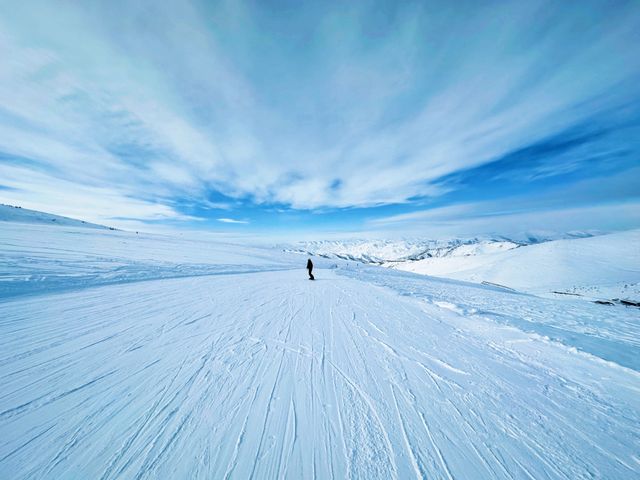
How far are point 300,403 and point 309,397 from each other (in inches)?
6.6

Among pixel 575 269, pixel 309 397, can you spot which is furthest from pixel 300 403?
pixel 575 269

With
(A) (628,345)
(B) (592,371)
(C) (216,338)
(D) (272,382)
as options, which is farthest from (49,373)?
(A) (628,345)

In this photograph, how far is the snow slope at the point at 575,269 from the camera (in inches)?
1043

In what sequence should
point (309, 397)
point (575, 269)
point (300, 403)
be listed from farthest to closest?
point (575, 269)
point (309, 397)
point (300, 403)

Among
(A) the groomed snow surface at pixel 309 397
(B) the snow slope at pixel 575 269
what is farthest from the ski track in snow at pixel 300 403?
(B) the snow slope at pixel 575 269

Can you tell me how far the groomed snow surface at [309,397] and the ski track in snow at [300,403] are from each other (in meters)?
0.02

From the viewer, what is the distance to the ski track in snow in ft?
7.15

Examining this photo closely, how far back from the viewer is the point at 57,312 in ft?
18.7

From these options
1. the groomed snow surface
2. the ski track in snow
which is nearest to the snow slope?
the groomed snow surface

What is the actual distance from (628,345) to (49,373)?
34.4 feet

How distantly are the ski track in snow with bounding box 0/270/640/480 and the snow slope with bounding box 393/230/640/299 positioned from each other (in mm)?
28089

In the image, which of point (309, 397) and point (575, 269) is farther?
point (575, 269)

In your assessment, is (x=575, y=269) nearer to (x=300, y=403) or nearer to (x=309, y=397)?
(x=309, y=397)

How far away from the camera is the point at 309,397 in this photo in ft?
10.1
